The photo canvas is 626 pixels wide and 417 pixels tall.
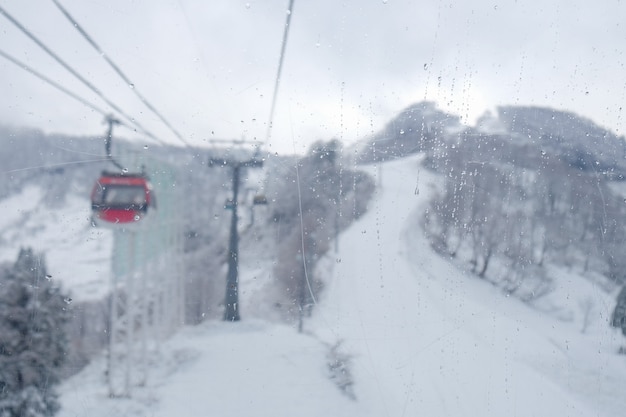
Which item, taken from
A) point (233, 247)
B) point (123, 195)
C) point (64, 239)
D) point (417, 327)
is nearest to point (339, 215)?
point (233, 247)

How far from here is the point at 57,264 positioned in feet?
13.7

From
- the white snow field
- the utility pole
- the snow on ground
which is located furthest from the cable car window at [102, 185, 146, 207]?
the white snow field

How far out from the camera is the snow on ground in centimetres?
418

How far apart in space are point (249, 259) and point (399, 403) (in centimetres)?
134

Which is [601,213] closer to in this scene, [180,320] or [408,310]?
[408,310]

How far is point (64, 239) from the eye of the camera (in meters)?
4.21

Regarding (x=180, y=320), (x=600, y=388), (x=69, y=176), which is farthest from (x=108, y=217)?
(x=600, y=388)

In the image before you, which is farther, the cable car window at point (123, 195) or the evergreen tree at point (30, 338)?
the cable car window at point (123, 195)

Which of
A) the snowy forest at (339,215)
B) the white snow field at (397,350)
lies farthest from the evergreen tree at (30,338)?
the white snow field at (397,350)

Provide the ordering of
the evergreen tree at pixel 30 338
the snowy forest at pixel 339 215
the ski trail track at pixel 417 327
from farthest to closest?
the snowy forest at pixel 339 215
the ski trail track at pixel 417 327
the evergreen tree at pixel 30 338

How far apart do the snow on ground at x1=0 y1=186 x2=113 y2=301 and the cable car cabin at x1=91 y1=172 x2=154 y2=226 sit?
0.28 ft

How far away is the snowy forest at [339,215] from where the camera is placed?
13.5 feet

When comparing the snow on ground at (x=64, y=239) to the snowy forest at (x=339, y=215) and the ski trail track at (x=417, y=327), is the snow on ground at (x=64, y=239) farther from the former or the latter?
the ski trail track at (x=417, y=327)

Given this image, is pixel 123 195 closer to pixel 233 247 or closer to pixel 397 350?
pixel 233 247
